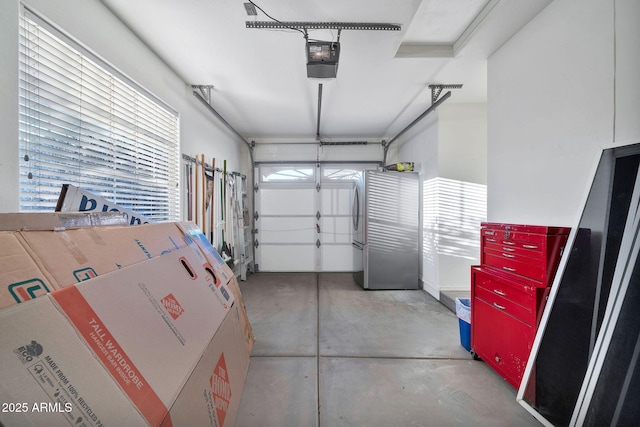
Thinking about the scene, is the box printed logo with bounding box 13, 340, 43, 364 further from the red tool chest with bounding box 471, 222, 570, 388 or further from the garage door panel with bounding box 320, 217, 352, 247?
the garage door panel with bounding box 320, 217, 352, 247

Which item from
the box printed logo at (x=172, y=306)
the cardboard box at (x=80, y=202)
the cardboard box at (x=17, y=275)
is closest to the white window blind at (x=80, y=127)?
the cardboard box at (x=80, y=202)

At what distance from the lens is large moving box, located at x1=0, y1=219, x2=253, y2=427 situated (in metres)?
0.65

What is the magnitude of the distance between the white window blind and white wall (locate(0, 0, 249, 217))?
0.19 ft

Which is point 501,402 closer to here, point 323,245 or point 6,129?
point 6,129

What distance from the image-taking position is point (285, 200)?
5164mm

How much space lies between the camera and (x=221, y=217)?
3736mm

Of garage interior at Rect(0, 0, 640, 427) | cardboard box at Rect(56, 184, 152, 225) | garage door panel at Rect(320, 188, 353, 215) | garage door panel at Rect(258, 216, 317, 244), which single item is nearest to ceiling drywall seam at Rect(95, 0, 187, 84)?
garage interior at Rect(0, 0, 640, 427)

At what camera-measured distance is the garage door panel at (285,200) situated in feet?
16.9

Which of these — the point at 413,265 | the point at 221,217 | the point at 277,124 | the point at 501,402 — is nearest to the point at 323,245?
the point at 413,265

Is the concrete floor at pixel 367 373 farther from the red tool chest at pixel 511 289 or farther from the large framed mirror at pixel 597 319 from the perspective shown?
the large framed mirror at pixel 597 319

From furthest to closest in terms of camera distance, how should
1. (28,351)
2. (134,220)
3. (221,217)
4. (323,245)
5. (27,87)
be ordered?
(323,245) < (221,217) < (134,220) < (27,87) < (28,351)

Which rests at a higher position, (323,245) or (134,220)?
→ (134,220)

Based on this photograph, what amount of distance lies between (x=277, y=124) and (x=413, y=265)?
11.2ft

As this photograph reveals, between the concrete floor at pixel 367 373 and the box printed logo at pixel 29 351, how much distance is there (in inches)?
49.6
